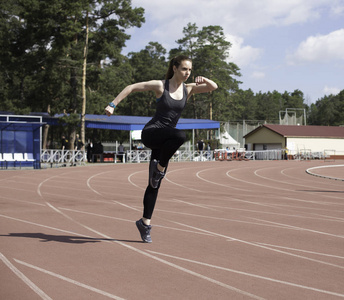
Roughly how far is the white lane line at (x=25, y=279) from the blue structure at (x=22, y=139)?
23.3 m

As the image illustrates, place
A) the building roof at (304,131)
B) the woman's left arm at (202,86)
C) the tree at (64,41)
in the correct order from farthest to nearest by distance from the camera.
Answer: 1. the building roof at (304,131)
2. the tree at (64,41)
3. the woman's left arm at (202,86)

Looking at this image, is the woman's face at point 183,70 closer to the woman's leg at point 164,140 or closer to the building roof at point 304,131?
the woman's leg at point 164,140

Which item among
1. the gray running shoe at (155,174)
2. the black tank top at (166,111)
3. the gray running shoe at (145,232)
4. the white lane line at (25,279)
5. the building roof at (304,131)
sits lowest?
the white lane line at (25,279)

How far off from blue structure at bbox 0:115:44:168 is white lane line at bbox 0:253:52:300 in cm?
2331

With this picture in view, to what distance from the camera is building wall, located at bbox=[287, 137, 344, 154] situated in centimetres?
5983

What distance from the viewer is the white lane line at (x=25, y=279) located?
12.9ft

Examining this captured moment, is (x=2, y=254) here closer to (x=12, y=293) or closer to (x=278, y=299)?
(x=12, y=293)

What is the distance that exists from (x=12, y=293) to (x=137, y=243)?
232 centimetres

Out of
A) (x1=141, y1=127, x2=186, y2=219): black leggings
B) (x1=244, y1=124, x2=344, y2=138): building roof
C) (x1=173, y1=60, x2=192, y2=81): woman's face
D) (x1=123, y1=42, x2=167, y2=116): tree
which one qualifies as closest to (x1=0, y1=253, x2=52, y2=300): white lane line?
(x1=141, y1=127, x2=186, y2=219): black leggings

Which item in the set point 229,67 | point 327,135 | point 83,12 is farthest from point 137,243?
point 229,67

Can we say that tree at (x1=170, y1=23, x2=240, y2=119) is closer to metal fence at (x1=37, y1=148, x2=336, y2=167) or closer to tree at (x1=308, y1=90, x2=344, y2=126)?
metal fence at (x1=37, y1=148, x2=336, y2=167)

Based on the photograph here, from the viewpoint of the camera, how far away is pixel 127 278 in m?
4.44

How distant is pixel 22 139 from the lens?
94.3ft

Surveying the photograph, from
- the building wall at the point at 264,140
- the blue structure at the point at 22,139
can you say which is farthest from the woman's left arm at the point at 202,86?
the building wall at the point at 264,140
